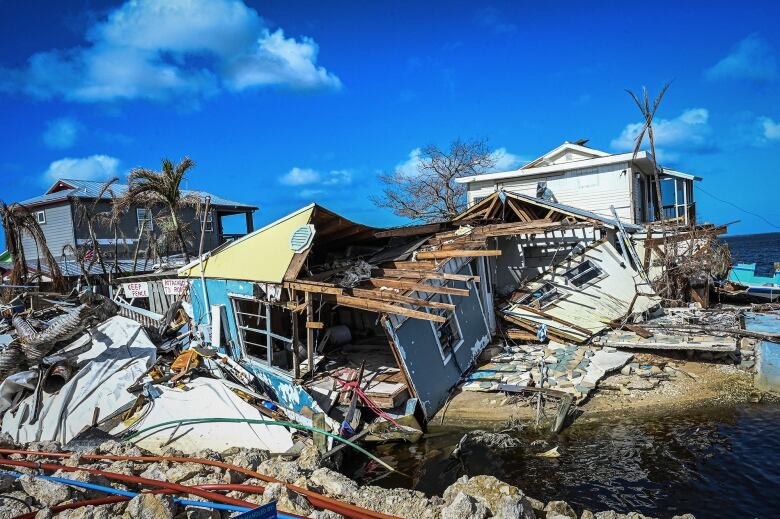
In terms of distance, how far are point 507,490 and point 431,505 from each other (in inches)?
43.4

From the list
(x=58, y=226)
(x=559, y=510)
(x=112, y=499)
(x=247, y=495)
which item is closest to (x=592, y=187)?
(x=559, y=510)

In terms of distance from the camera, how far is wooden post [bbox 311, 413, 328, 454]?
358 inches

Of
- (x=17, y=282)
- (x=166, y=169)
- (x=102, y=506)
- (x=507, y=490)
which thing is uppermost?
(x=166, y=169)

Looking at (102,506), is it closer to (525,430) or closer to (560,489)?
(560,489)

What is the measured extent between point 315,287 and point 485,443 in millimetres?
4847

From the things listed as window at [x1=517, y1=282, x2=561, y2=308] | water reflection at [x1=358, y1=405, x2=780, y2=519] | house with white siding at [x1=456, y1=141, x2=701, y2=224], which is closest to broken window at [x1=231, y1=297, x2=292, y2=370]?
water reflection at [x1=358, y1=405, x2=780, y2=519]

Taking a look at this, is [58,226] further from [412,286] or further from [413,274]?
[412,286]

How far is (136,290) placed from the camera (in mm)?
17359

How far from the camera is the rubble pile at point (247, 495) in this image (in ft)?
17.4

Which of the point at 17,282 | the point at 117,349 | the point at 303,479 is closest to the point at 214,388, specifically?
the point at 117,349

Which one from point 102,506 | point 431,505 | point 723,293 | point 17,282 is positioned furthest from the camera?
point 723,293

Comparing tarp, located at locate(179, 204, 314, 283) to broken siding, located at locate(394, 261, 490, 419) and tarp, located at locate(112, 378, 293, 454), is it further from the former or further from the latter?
broken siding, located at locate(394, 261, 490, 419)

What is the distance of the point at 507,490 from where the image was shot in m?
6.21

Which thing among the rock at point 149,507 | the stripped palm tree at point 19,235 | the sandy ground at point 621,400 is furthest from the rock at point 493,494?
the stripped palm tree at point 19,235
